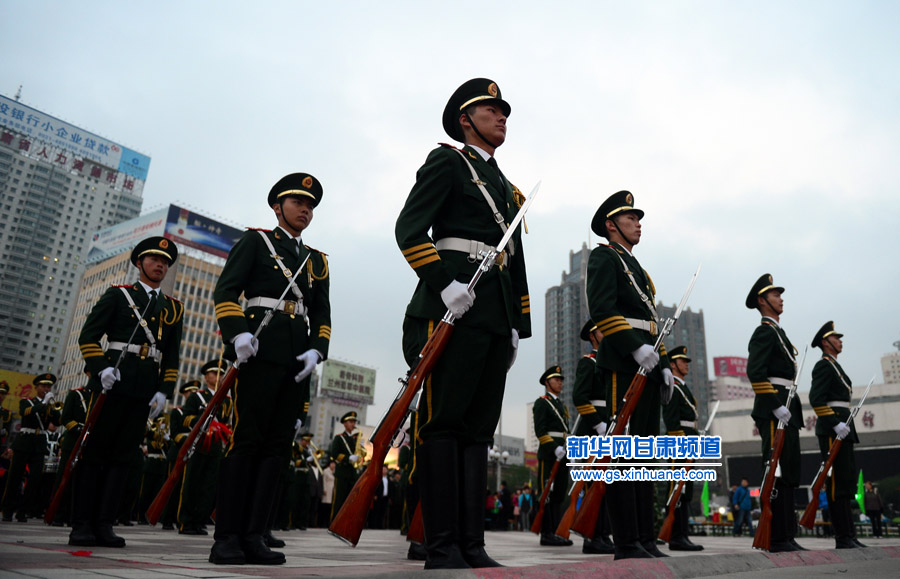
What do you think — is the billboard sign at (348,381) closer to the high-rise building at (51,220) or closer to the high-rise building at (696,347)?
the high-rise building at (51,220)

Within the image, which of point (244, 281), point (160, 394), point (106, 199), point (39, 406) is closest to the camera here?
point (244, 281)

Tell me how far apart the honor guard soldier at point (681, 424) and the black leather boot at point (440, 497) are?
207 inches

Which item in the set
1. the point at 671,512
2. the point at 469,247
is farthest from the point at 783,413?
the point at 469,247

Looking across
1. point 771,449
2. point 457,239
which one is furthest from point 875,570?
point 457,239

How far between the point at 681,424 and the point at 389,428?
7585 millimetres

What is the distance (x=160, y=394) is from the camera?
5.99m

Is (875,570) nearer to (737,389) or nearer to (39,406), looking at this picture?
(39,406)

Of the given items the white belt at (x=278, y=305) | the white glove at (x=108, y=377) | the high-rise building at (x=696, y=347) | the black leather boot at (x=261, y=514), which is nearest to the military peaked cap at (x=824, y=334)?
the white belt at (x=278, y=305)

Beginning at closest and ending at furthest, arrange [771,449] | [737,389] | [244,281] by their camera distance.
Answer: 1. [244,281]
2. [771,449]
3. [737,389]

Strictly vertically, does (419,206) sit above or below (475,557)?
above

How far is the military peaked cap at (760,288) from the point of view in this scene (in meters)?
7.92

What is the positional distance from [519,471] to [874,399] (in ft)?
139

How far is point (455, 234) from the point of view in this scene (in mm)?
3840

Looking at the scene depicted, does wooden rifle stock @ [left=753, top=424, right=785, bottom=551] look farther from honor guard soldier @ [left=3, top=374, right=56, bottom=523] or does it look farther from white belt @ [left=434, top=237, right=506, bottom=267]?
honor guard soldier @ [left=3, top=374, right=56, bottom=523]
